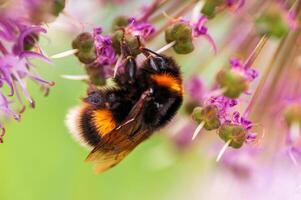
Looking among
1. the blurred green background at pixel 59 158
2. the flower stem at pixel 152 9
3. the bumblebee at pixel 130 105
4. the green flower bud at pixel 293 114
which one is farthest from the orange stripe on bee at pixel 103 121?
the blurred green background at pixel 59 158

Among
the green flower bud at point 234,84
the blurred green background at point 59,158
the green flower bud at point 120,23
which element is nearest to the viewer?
the green flower bud at point 234,84

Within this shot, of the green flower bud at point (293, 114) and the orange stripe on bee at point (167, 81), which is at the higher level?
the orange stripe on bee at point (167, 81)

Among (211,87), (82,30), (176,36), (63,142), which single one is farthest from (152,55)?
(63,142)

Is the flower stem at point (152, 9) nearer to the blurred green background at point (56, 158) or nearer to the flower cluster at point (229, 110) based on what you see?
the flower cluster at point (229, 110)

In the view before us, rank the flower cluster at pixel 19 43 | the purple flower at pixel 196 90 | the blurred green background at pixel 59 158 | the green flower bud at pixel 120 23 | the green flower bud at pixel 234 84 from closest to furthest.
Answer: the flower cluster at pixel 19 43
the green flower bud at pixel 234 84
the green flower bud at pixel 120 23
the purple flower at pixel 196 90
the blurred green background at pixel 59 158

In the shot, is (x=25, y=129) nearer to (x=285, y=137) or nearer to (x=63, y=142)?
(x=63, y=142)

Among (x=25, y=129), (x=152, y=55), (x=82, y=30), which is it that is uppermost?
(x=25, y=129)
